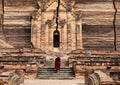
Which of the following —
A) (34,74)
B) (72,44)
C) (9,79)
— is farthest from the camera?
(72,44)

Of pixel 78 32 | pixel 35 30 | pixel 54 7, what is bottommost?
pixel 78 32

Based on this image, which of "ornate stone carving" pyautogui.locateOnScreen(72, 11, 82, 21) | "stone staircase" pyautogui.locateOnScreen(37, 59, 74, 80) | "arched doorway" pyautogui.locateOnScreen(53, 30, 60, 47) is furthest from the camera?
"arched doorway" pyautogui.locateOnScreen(53, 30, 60, 47)

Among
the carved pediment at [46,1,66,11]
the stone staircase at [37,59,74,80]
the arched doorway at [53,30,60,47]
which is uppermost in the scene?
the carved pediment at [46,1,66,11]

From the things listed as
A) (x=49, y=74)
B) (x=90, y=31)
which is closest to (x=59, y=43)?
(x=90, y=31)

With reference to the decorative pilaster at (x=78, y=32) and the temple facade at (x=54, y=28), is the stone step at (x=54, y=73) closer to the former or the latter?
the temple facade at (x=54, y=28)

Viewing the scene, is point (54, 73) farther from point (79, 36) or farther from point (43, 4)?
point (43, 4)

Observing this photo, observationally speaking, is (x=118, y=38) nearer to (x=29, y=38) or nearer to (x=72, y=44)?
(x=72, y=44)

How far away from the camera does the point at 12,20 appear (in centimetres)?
3494

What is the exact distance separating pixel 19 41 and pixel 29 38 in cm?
96

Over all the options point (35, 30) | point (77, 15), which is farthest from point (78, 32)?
point (35, 30)

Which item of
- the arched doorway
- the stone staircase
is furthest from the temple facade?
the stone staircase

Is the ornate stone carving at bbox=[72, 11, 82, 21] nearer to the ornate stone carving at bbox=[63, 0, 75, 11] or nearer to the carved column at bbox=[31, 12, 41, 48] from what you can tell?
the ornate stone carving at bbox=[63, 0, 75, 11]

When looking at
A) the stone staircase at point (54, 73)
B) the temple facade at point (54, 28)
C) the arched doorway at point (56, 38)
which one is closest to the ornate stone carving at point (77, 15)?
the temple facade at point (54, 28)

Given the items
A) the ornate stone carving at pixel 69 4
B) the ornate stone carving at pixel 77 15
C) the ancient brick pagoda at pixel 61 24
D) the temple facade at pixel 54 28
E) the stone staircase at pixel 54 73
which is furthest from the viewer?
the ornate stone carving at pixel 69 4
